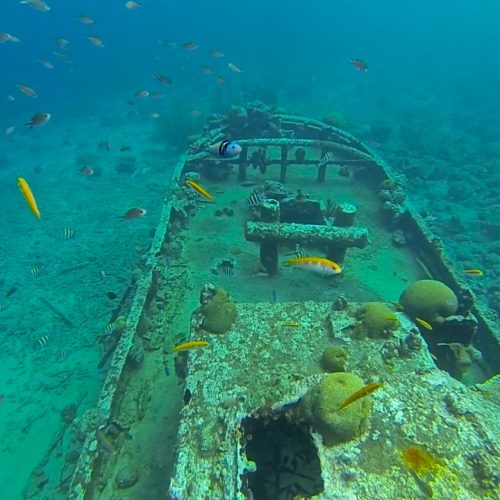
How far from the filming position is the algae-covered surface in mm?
3148

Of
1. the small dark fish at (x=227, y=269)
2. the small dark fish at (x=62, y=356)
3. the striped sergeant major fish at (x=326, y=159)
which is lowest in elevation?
the small dark fish at (x=62, y=356)

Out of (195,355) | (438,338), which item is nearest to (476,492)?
(438,338)

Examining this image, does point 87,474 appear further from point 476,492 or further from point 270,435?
point 476,492

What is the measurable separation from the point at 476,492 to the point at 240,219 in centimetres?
Result: 772

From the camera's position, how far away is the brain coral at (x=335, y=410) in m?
3.34

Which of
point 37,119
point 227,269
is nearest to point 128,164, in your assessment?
point 37,119

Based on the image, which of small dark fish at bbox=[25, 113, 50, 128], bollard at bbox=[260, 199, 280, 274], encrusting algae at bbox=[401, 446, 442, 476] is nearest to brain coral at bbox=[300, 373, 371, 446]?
encrusting algae at bbox=[401, 446, 442, 476]

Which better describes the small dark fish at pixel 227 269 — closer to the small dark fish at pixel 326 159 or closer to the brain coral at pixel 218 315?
the brain coral at pixel 218 315

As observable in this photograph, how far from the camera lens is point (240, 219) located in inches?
388

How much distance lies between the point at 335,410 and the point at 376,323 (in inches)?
66.9

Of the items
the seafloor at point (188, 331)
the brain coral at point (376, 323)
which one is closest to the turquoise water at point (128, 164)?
the seafloor at point (188, 331)

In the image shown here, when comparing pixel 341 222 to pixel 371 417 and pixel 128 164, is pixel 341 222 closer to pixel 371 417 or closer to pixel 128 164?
pixel 371 417

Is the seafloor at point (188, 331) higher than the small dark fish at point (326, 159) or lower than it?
lower

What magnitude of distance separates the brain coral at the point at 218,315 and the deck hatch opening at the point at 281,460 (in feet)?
4.41
